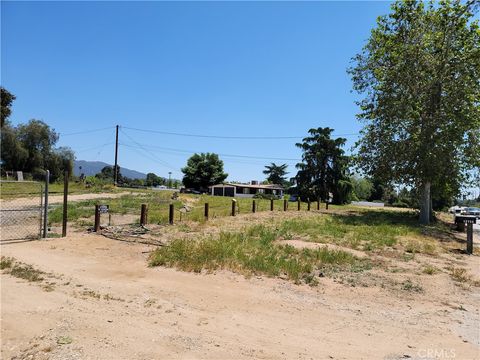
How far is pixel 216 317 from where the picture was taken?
5641 mm

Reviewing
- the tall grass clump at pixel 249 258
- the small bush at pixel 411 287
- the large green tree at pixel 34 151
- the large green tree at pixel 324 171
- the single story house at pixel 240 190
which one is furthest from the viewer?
the single story house at pixel 240 190

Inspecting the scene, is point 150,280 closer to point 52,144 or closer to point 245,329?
point 245,329

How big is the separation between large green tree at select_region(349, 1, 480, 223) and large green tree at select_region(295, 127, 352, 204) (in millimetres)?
33746

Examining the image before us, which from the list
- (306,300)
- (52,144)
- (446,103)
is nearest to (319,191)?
(446,103)

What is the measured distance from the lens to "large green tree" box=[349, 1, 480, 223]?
23672mm

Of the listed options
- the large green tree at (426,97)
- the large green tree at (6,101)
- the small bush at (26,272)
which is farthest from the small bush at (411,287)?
the large green tree at (6,101)

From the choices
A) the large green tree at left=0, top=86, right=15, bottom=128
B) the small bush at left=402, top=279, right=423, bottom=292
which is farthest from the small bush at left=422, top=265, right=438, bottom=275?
the large green tree at left=0, top=86, right=15, bottom=128

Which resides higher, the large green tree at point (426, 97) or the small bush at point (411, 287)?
the large green tree at point (426, 97)

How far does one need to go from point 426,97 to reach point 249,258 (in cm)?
2047

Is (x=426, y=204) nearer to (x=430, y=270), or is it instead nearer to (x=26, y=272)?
(x=430, y=270)

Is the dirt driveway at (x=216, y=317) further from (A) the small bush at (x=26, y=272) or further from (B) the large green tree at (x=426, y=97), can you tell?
(B) the large green tree at (x=426, y=97)

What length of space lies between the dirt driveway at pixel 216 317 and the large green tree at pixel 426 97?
17.8 metres

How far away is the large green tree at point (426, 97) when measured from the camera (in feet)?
77.7

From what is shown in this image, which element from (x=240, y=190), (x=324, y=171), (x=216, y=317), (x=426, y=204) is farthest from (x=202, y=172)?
(x=216, y=317)
